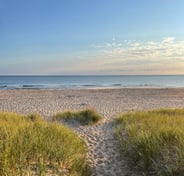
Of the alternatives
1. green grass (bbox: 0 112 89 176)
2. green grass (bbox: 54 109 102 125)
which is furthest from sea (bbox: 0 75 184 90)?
green grass (bbox: 0 112 89 176)

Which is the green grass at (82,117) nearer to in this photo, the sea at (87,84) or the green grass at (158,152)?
the green grass at (158,152)

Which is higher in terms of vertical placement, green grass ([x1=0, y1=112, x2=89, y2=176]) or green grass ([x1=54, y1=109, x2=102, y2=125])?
green grass ([x1=0, y1=112, x2=89, y2=176])

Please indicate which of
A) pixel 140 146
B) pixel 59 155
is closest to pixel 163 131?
pixel 140 146

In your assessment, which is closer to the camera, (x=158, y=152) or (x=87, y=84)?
(x=158, y=152)

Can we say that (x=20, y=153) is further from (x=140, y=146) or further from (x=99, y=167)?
(x=140, y=146)

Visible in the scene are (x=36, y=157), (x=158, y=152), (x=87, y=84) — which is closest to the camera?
(x=36, y=157)

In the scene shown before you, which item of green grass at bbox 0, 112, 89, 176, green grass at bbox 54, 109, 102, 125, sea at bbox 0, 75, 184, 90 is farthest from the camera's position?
sea at bbox 0, 75, 184, 90

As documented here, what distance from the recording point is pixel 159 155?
203 inches

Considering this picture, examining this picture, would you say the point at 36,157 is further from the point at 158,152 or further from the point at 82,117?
the point at 82,117

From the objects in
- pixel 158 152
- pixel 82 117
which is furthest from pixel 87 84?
pixel 158 152

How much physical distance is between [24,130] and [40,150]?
1.23 m

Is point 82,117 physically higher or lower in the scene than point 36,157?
lower

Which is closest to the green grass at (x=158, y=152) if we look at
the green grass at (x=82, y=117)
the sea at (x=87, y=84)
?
the green grass at (x=82, y=117)

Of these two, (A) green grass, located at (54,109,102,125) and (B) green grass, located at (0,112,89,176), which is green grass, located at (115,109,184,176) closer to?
(B) green grass, located at (0,112,89,176)
